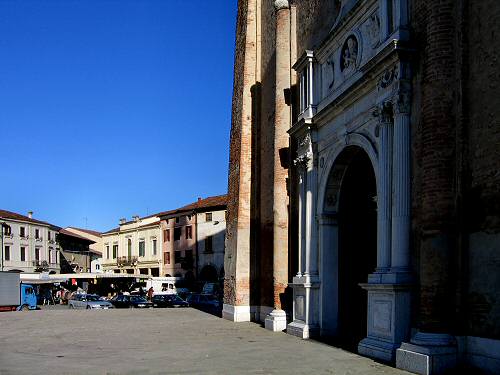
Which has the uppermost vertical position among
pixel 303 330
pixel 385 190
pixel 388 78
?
pixel 388 78

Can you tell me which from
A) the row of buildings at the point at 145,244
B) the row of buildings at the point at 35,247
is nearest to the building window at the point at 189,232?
the row of buildings at the point at 145,244

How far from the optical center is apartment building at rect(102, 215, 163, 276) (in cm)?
5831

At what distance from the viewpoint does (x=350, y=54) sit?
40.8 feet

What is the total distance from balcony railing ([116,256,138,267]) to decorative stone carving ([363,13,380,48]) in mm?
52058

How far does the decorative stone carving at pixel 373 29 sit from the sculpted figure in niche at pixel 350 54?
601 mm

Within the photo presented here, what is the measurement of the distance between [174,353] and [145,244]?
49.5 metres

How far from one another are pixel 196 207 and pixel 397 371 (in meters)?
45.1

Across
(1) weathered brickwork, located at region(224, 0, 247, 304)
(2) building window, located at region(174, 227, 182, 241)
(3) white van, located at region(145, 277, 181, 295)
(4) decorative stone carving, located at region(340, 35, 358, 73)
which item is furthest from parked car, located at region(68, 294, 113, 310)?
(4) decorative stone carving, located at region(340, 35, 358, 73)

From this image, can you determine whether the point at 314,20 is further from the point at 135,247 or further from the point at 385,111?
the point at 135,247

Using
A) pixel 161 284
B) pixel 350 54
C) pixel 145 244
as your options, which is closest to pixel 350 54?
pixel 350 54

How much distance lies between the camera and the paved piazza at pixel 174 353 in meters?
9.17

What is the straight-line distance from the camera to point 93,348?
12.2 metres

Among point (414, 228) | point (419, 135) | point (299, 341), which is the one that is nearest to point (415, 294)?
point (414, 228)

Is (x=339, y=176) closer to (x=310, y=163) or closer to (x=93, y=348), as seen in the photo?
(x=310, y=163)
